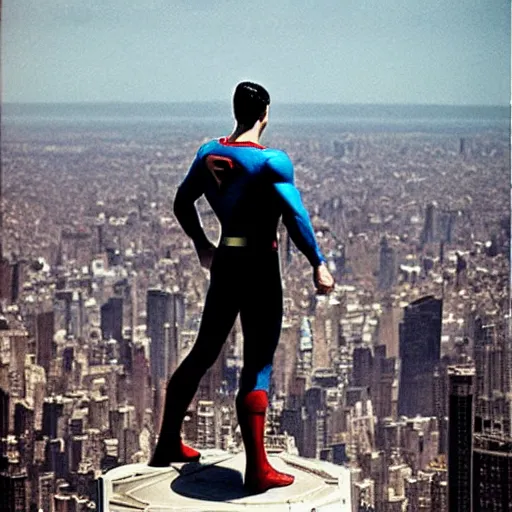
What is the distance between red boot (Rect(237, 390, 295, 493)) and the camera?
2.17 metres

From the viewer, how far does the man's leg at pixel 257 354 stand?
7.13ft

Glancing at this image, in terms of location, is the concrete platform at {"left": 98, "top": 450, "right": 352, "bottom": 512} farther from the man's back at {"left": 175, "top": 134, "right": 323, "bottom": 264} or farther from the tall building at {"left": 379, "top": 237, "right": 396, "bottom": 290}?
the tall building at {"left": 379, "top": 237, "right": 396, "bottom": 290}

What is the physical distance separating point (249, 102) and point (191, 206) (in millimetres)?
216

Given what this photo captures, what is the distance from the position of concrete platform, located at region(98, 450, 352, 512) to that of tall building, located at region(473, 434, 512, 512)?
3.73 ft

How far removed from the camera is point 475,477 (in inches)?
141

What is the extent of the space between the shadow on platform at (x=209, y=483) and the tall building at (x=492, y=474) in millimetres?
1272

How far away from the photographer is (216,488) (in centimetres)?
222

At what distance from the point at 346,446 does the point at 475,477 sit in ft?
1.17

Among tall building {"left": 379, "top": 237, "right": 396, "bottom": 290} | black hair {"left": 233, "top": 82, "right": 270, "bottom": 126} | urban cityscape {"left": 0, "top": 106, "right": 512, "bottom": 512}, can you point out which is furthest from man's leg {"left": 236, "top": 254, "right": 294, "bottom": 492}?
tall building {"left": 379, "top": 237, "right": 396, "bottom": 290}

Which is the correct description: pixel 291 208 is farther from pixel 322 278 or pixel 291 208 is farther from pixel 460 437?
pixel 460 437

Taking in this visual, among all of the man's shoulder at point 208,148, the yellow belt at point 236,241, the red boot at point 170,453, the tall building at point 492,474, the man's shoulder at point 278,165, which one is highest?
the man's shoulder at point 208,148

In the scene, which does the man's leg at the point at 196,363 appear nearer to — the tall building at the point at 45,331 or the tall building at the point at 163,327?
the tall building at the point at 163,327

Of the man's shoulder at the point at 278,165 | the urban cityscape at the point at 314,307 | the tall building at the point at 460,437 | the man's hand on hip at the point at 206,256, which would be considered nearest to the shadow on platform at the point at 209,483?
the man's hand on hip at the point at 206,256

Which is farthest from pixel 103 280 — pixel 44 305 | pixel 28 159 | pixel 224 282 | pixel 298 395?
pixel 224 282
